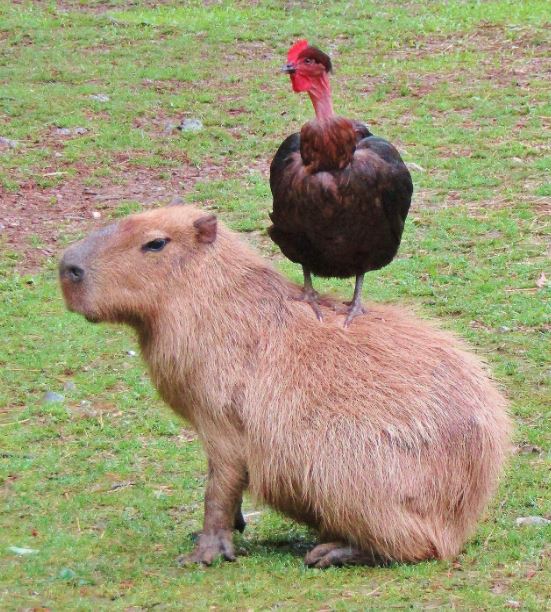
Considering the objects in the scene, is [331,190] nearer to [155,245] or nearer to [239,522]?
[155,245]

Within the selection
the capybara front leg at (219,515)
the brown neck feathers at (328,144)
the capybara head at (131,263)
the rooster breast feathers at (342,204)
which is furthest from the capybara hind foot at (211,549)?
the brown neck feathers at (328,144)

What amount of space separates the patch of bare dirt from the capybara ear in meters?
4.15

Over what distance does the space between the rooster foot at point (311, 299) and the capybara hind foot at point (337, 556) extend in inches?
38.2

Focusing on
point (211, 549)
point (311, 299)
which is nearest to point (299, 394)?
point (311, 299)

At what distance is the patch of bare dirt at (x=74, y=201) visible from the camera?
980cm

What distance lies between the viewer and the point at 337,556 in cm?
521

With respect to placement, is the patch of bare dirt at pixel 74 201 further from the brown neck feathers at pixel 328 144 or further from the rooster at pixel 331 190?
the brown neck feathers at pixel 328 144

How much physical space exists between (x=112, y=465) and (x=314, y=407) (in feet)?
5.51

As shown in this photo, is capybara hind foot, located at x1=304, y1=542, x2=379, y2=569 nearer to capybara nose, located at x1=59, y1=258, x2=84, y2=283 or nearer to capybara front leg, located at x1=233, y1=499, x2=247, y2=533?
capybara front leg, located at x1=233, y1=499, x2=247, y2=533

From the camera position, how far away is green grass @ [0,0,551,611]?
509 cm

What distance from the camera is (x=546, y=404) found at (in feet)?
22.6

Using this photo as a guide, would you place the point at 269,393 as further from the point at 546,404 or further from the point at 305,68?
the point at 546,404

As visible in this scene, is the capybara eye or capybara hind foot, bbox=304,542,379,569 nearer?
capybara hind foot, bbox=304,542,379,569

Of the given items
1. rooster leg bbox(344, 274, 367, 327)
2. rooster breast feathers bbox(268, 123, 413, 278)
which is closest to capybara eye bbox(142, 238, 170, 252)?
rooster breast feathers bbox(268, 123, 413, 278)
